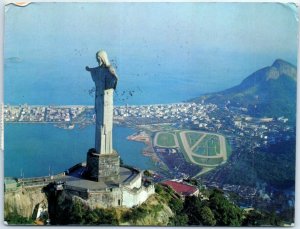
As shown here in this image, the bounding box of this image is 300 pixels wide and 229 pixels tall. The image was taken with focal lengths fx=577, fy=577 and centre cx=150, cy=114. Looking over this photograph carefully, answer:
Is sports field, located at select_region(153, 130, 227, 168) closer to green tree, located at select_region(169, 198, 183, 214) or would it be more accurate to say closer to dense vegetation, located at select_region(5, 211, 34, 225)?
green tree, located at select_region(169, 198, 183, 214)

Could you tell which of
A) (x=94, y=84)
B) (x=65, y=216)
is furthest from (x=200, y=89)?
(x=65, y=216)

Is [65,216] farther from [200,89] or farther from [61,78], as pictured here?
[200,89]

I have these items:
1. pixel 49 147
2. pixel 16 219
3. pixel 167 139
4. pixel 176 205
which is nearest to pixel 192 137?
pixel 167 139

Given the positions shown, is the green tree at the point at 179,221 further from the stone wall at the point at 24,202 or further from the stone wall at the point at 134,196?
the stone wall at the point at 24,202

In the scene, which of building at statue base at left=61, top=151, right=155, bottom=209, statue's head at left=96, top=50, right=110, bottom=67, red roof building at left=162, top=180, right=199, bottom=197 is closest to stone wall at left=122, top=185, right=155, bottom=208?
building at statue base at left=61, top=151, right=155, bottom=209

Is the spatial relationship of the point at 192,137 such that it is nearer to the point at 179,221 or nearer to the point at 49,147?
the point at 179,221

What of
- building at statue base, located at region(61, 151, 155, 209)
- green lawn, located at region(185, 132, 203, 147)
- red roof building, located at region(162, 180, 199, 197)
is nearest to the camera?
building at statue base, located at region(61, 151, 155, 209)
